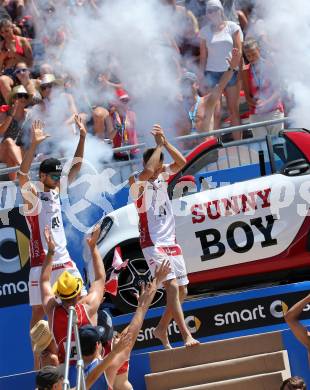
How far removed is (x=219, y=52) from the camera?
44.6ft

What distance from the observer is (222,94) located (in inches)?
538

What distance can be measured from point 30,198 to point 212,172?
8.06 feet

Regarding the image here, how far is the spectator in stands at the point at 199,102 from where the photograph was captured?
1327 centimetres

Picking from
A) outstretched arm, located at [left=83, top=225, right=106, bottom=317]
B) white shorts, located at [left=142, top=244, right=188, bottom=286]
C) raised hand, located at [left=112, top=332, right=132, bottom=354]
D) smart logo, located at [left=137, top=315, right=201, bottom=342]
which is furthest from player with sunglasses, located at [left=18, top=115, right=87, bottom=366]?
raised hand, located at [left=112, top=332, right=132, bottom=354]

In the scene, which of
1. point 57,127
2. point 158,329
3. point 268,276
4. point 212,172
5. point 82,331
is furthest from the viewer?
point 57,127

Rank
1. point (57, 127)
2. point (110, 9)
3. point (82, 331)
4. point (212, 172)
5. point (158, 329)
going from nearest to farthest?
point (82, 331) < point (158, 329) < point (212, 172) < point (57, 127) < point (110, 9)

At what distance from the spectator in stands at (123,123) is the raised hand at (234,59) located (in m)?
1.38

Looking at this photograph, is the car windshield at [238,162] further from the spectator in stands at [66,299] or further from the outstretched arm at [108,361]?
the outstretched arm at [108,361]

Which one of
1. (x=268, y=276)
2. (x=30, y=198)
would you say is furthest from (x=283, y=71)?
(x=30, y=198)

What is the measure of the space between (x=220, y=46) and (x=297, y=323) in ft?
18.2

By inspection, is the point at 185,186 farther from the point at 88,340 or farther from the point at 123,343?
the point at 123,343

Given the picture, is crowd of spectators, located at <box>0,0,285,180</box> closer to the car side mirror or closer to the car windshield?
the car windshield

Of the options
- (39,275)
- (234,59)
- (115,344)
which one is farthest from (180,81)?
(115,344)

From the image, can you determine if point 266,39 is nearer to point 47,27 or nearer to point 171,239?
point 47,27
